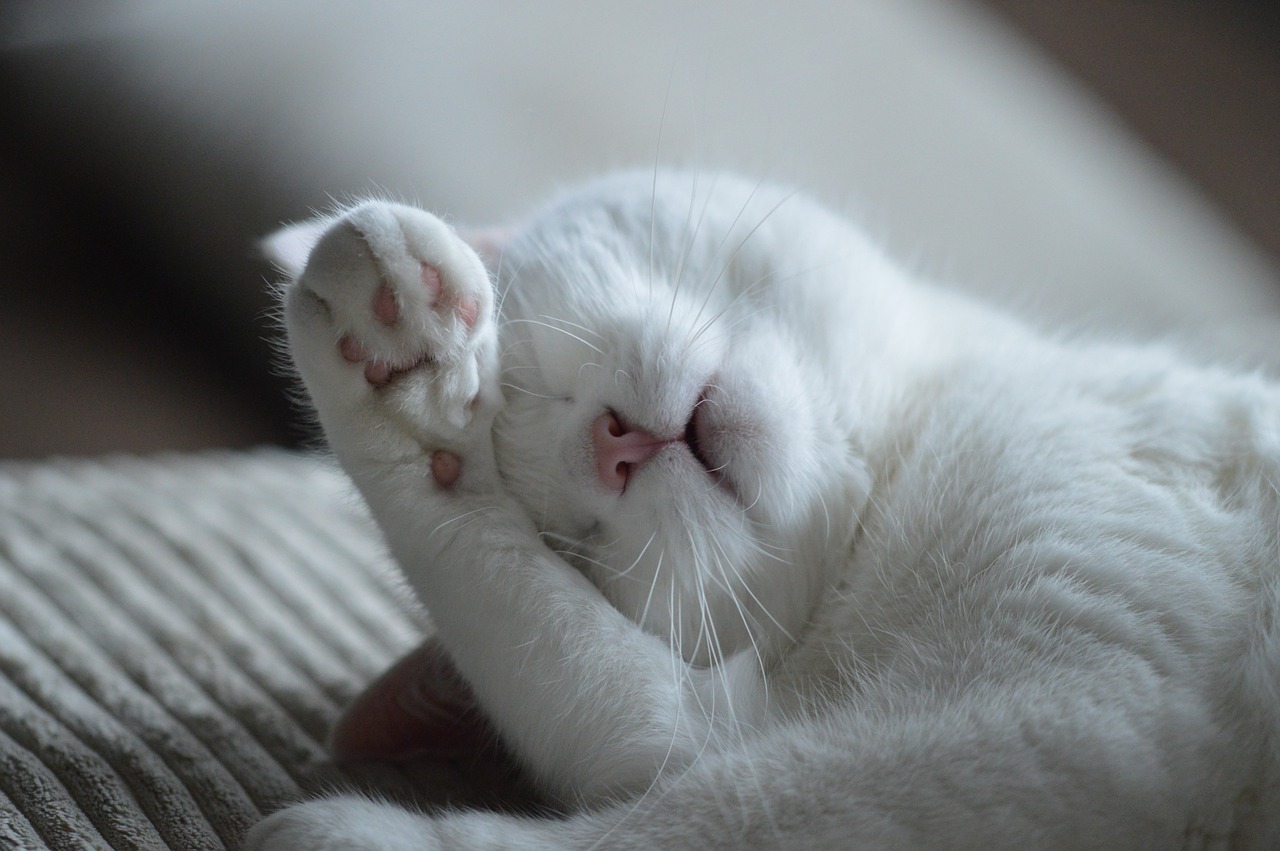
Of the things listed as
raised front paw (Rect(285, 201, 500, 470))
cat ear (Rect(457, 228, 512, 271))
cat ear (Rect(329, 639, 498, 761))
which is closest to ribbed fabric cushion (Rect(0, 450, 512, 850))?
cat ear (Rect(329, 639, 498, 761))

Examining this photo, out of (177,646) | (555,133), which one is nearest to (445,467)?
(177,646)

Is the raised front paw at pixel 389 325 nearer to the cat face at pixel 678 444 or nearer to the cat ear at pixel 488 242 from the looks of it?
the cat face at pixel 678 444

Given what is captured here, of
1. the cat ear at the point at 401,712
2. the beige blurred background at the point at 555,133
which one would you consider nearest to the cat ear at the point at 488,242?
the cat ear at the point at 401,712

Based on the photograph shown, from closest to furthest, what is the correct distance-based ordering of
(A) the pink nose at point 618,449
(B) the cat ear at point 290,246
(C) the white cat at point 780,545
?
(C) the white cat at point 780,545, (A) the pink nose at point 618,449, (B) the cat ear at point 290,246

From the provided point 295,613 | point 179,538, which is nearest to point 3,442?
point 179,538

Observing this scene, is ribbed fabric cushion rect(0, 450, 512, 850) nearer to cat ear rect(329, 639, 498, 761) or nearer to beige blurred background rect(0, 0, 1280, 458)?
cat ear rect(329, 639, 498, 761)

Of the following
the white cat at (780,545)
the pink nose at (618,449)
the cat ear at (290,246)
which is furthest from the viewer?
the cat ear at (290,246)

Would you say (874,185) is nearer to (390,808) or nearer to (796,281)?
(796,281)
